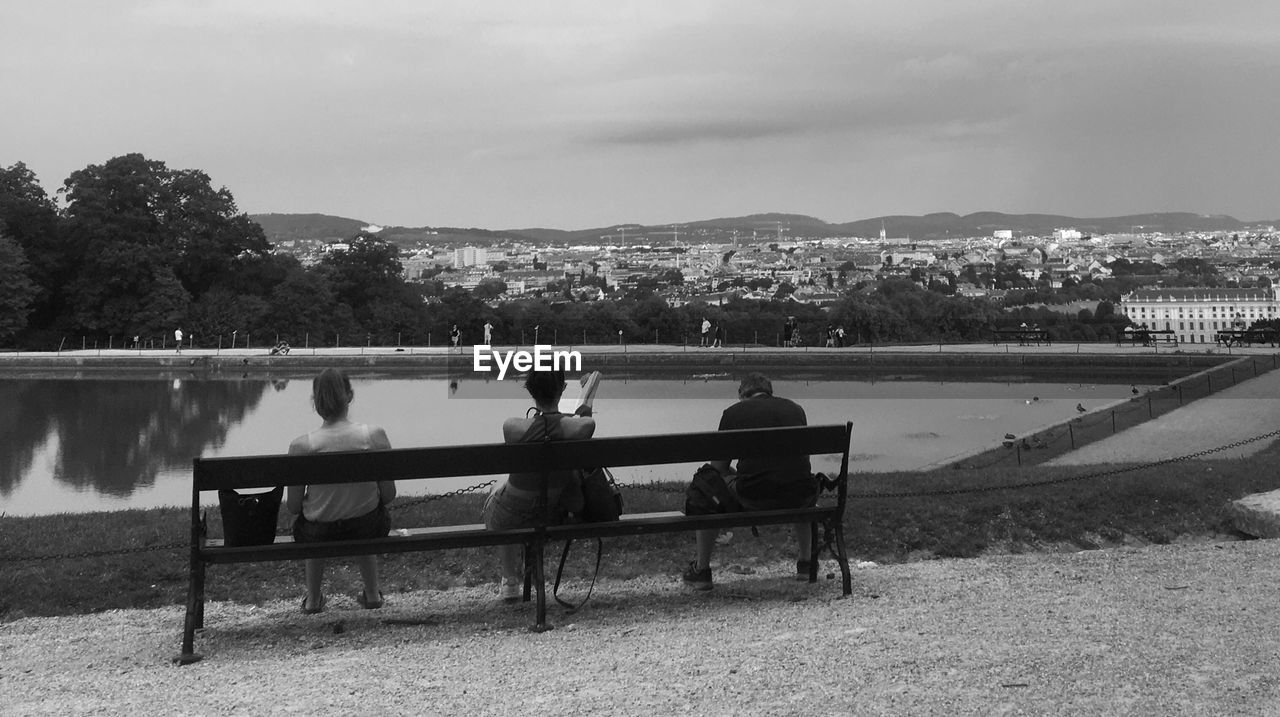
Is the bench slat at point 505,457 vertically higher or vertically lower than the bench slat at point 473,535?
higher

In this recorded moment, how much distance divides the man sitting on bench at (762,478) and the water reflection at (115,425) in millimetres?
10750

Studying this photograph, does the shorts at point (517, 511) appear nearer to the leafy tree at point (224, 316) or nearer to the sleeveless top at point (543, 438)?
the sleeveless top at point (543, 438)

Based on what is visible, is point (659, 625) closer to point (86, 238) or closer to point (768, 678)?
point (768, 678)

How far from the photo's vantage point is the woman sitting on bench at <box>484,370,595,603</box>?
4613 mm

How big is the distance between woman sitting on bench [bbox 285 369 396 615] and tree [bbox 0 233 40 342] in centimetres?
4311

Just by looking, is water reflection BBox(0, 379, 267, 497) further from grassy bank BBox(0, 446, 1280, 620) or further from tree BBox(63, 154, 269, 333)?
tree BBox(63, 154, 269, 333)

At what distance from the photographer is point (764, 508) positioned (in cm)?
484

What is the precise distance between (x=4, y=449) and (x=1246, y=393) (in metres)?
20.7

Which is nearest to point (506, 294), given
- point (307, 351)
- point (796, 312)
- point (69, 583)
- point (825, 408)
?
point (796, 312)

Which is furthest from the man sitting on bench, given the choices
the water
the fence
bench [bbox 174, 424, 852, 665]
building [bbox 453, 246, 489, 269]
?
building [bbox 453, 246, 489, 269]

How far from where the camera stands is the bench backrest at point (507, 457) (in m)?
4.13

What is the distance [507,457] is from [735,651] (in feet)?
3.78

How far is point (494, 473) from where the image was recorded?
14.7 feet

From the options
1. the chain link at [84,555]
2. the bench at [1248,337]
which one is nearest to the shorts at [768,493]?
the chain link at [84,555]
